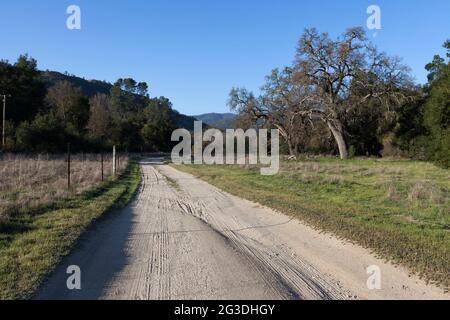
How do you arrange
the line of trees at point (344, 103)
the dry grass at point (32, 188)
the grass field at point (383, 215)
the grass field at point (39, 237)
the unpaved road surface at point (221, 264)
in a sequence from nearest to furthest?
the unpaved road surface at point (221, 264), the grass field at point (39, 237), the grass field at point (383, 215), the dry grass at point (32, 188), the line of trees at point (344, 103)

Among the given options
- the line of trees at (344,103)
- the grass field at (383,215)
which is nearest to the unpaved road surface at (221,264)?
the grass field at (383,215)

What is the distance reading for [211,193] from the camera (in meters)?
17.2

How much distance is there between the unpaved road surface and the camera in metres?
5.27

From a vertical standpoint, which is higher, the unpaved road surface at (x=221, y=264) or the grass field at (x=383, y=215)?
the grass field at (x=383, y=215)

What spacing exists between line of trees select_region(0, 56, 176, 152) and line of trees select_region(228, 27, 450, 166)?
76.8 ft

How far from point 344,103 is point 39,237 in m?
42.4

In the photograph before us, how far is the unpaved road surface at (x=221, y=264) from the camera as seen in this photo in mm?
5266

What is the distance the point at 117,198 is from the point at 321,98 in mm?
35952

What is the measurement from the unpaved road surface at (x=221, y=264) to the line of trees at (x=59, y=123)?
41324 mm

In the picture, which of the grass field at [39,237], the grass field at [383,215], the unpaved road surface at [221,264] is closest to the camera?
the unpaved road surface at [221,264]

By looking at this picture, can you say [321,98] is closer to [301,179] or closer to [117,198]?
[301,179]

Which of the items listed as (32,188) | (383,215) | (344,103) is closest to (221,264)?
(383,215)

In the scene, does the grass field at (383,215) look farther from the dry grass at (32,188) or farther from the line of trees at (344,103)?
the line of trees at (344,103)

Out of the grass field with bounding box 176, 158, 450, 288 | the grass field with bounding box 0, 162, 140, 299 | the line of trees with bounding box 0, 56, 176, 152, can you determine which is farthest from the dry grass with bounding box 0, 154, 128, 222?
the line of trees with bounding box 0, 56, 176, 152
